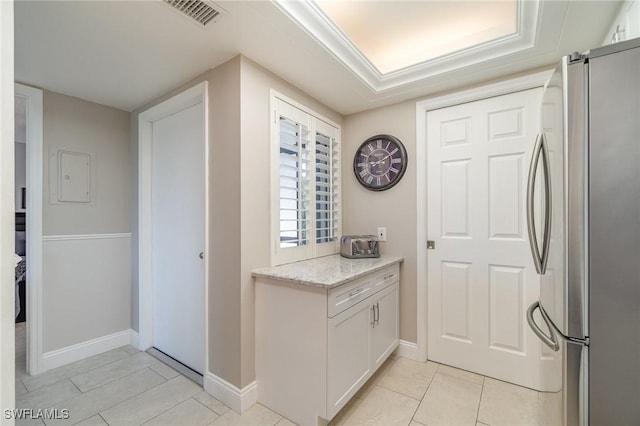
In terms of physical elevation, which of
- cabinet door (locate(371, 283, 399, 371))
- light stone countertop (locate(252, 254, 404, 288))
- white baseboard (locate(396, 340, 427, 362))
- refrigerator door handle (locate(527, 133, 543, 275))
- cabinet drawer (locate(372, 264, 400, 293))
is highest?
refrigerator door handle (locate(527, 133, 543, 275))

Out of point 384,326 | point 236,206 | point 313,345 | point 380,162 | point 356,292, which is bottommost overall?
point 384,326

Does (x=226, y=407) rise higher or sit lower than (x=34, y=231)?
lower

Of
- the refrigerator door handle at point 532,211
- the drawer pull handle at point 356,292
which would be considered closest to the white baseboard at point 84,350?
the drawer pull handle at point 356,292

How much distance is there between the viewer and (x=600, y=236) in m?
0.85

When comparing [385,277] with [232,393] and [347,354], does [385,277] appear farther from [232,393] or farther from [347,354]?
[232,393]

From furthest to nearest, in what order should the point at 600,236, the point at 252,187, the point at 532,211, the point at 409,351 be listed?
the point at 409,351
the point at 252,187
the point at 532,211
the point at 600,236

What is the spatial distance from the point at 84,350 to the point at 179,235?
134cm

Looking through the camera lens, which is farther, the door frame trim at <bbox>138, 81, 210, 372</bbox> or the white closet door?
the door frame trim at <bbox>138, 81, 210, 372</bbox>

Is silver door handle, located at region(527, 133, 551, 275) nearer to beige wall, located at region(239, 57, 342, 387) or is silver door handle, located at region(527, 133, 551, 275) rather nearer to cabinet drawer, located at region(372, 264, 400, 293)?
cabinet drawer, located at region(372, 264, 400, 293)

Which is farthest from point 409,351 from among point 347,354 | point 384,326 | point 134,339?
point 134,339

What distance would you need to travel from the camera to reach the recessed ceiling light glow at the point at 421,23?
1758mm

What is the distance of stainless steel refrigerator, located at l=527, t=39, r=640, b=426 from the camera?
2.65 ft

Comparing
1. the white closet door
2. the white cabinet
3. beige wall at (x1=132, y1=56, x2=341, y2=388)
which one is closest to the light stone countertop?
the white cabinet

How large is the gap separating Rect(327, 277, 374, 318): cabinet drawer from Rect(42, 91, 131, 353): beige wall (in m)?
2.30
